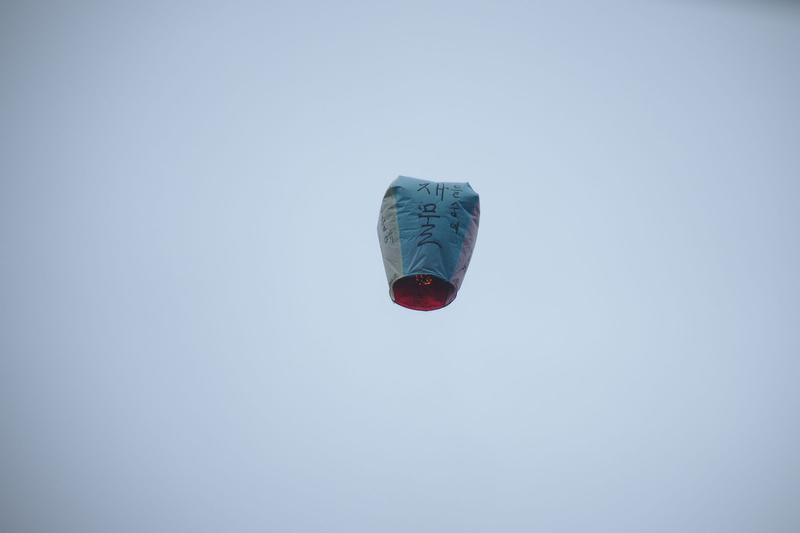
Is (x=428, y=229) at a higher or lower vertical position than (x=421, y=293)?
lower

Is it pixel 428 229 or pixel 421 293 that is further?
pixel 421 293

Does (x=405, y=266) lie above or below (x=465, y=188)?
below

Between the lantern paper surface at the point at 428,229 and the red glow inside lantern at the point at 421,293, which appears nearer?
the lantern paper surface at the point at 428,229

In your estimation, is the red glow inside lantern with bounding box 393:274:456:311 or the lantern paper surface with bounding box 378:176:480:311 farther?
the red glow inside lantern with bounding box 393:274:456:311

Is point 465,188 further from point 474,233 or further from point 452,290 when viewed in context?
point 452,290

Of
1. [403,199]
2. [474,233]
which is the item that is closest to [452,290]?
[474,233]

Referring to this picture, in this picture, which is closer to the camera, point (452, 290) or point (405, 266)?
point (405, 266)

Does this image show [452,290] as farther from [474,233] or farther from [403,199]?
[403,199]
